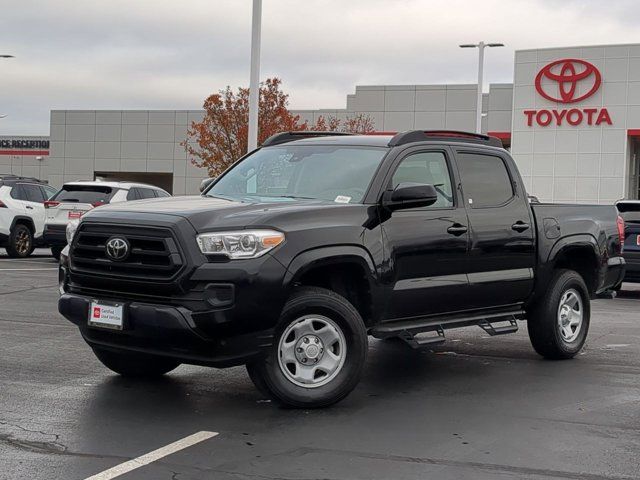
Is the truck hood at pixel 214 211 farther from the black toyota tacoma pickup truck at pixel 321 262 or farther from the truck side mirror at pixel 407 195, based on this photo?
the truck side mirror at pixel 407 195

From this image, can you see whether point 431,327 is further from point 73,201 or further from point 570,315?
point 73,201

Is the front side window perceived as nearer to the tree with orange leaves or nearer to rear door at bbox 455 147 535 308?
rear door at bbox 455 147 535 308

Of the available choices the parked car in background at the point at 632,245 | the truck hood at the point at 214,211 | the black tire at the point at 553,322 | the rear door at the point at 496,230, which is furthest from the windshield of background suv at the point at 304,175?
the parked car in background at the point at 632,245

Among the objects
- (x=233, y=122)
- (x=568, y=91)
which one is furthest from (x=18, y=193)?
(x=568, y=91)

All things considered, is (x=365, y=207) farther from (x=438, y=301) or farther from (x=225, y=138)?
(x=225, y=138)

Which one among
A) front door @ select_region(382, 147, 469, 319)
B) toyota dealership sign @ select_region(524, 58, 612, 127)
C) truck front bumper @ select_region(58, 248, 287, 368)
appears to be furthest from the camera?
toyota dealership sign @ select_region(524, 58, 612, 127)

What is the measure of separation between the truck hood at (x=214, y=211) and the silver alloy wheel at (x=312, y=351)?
0.74 metres

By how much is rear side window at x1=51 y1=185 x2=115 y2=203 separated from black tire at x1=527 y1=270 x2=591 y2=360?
1184 centimetres

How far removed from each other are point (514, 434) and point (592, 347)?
410cm

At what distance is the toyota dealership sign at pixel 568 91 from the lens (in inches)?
1519

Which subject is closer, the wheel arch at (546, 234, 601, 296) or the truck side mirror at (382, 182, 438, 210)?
the truck side mirror at (382, 182, 438, 210)

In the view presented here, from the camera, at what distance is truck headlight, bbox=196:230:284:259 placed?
6.11 meters

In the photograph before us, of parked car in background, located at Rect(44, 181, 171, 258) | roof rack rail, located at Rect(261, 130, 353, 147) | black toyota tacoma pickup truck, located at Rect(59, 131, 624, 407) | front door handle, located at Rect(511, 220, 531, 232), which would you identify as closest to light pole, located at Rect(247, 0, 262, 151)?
parked car in background, located at Rect(44, 181, 171, 258)

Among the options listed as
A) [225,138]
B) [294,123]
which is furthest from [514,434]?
[294,123]
